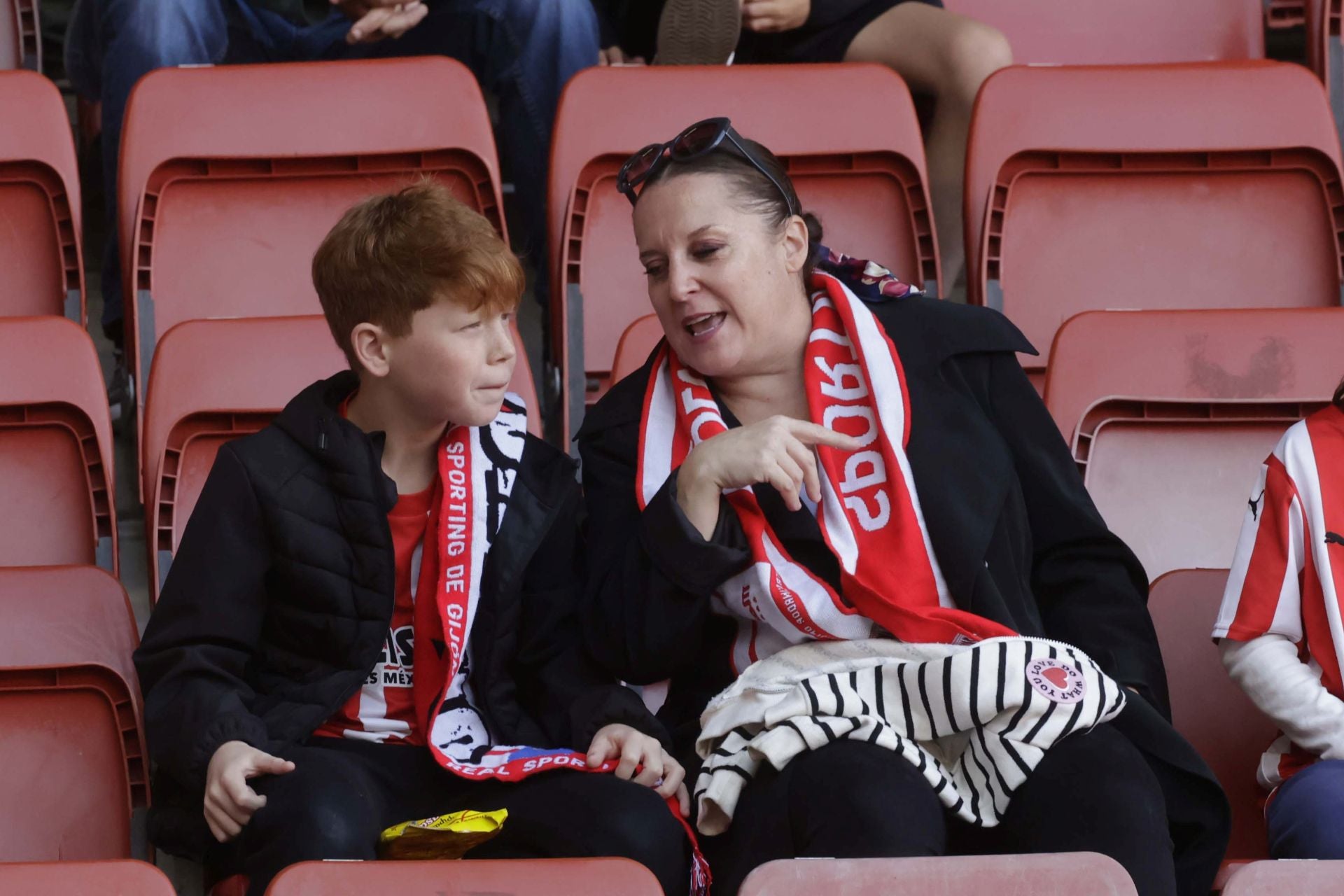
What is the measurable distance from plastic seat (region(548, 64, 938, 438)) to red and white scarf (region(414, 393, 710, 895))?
64 centimetres

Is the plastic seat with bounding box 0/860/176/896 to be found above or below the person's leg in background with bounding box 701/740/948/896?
above

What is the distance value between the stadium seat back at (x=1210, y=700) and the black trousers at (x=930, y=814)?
0.96ft

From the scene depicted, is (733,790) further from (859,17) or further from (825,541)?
(859,17)

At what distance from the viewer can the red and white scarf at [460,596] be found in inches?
64.4

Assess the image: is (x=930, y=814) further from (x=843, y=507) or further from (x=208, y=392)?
(x=208, y=392)

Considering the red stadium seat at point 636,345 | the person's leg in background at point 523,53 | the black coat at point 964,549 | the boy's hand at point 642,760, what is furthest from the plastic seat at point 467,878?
the person's leg in background at point 523,53

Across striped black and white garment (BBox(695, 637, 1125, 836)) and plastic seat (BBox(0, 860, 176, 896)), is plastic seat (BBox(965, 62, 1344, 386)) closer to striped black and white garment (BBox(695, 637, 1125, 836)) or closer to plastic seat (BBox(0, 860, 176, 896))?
striped black and white garment (BBox(695, 637, 1125, 836))

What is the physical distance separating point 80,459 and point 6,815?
1.74ft

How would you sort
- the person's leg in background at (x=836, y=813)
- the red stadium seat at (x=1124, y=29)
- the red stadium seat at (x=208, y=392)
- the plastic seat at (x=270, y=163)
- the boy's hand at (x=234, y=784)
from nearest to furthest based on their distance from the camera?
the person's leg in background at (x=836, y=813) < the boy's hand at (x=234, y=784) < the red stadium seat at (x=208, y=392) < the plastic seat at (x=270, y=163) < the red stadium seat at (x=1124, y=29)

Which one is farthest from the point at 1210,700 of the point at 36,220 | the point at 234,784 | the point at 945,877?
the point at 36,220

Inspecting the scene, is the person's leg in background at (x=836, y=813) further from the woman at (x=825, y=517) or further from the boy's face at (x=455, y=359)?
the boy's face at (x=455, y=359)

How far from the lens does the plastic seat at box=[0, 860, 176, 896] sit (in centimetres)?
117

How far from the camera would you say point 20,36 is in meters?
3.10

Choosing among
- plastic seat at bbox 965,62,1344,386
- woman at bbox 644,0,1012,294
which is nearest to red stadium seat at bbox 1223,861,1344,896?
plastic seat at bbox 965,62,1344,386
